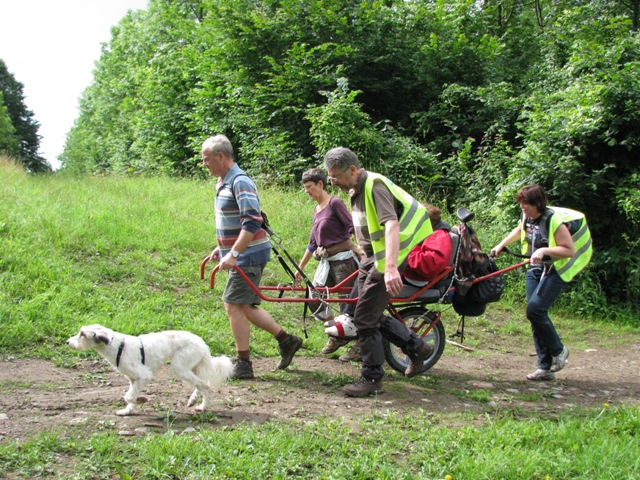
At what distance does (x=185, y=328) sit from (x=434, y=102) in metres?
10.6

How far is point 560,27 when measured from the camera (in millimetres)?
15930

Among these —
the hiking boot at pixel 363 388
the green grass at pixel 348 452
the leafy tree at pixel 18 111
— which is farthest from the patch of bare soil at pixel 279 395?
the leafy tree at pixel 18 111

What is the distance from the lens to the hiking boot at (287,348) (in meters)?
5.77

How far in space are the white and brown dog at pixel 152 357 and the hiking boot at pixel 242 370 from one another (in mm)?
814

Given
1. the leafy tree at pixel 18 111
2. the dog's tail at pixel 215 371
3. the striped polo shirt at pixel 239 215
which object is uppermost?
the leafy tree at pixel 18 111

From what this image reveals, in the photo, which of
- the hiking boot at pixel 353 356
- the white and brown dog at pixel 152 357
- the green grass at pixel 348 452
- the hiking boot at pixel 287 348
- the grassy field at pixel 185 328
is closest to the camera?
the green grass at pixel 348 452

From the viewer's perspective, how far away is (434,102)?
1528cm

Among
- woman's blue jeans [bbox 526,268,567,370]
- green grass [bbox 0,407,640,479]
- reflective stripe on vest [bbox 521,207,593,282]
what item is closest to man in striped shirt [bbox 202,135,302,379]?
green grass [bbox 0,407,640,479]

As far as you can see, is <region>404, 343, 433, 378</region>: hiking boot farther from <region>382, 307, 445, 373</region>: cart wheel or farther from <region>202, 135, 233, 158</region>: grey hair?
<region>202, 135, 233, 158</region>: grey hair

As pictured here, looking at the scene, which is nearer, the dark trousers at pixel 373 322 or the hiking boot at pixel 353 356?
the dark trousers at pixel 373 322

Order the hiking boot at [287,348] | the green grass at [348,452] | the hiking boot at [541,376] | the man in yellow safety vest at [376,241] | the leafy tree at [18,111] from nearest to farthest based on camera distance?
the green grass at [348,452] → the man in yellow safety vest at [376,241] → the hiking boot at [287,348] → the hiking boot at [541,376] → the leafy tree at [18,111]

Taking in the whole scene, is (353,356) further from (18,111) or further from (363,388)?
(18,111)

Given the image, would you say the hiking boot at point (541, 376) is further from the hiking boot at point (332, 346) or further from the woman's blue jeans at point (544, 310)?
the hiking boot at point (332, 346)

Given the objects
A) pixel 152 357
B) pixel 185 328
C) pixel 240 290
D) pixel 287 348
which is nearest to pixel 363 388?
pixel 287 348
